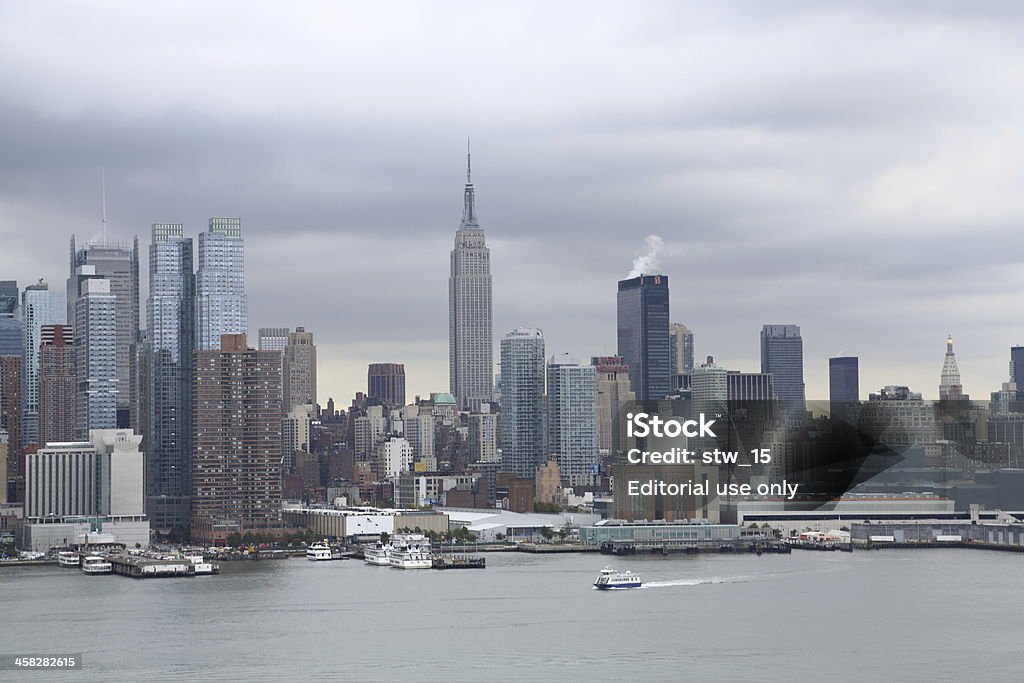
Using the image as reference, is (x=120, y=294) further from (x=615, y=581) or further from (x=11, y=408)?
(x=615, y=581)

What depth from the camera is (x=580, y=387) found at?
84.6 m

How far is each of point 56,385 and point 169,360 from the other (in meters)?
11.8

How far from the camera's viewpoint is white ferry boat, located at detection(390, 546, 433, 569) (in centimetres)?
4547

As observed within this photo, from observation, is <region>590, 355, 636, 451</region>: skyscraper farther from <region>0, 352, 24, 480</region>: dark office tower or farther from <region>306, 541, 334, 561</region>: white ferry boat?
<region>306, 541, 334, 561</region>: white ferry boat

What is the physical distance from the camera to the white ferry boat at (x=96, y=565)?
45281 mm

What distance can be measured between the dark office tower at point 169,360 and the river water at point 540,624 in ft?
80.3

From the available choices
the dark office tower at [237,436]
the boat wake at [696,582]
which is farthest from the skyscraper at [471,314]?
the boat wake at [696,582]

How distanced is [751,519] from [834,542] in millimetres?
3303

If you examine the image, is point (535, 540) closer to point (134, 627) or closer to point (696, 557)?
point (696, 557)

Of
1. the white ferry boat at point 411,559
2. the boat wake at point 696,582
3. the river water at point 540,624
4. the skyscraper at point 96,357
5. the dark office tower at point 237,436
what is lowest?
the river water at point 540,624

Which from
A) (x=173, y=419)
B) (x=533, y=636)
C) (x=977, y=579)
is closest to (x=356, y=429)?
(x=173, y=419)

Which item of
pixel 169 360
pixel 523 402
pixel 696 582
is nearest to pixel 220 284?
pixel 169 360

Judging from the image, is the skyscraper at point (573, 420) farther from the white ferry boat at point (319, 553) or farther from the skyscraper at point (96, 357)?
the white ferry boat at point (319, 553)

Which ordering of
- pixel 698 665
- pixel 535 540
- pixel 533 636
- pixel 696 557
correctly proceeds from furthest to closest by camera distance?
pixel 535 540, pixel 696 557, pixel 533 636, pixel 698 665
